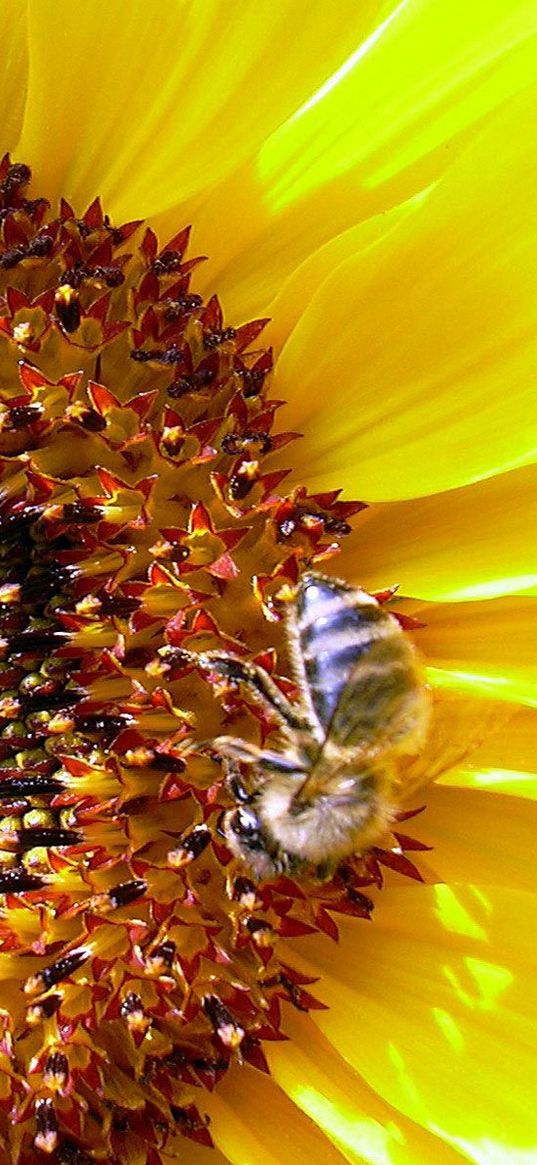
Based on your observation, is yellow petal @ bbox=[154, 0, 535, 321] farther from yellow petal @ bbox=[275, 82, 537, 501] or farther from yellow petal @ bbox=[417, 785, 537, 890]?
yellow petal @ bbox=[417, 785, 537, 890]

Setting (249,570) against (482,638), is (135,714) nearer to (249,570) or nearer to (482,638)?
(249,570)

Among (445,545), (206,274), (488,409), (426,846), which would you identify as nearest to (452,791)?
(426,846)

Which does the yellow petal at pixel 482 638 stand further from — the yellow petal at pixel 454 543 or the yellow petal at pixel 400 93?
the yellow petal at pixel 400 93

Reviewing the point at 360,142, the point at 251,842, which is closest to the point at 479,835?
the point at 251,842

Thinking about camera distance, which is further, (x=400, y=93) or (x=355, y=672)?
(x=400, y=93)

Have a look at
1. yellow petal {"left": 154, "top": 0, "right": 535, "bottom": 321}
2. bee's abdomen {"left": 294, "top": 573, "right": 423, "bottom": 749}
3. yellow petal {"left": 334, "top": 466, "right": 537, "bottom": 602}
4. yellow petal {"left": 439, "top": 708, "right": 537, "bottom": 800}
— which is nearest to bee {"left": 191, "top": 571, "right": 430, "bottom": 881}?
bee's abdomen {"left": 294, "top": 573, "right": 423, "bottom": 749}

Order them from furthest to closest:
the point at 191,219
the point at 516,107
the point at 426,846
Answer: the point at 191,219 → the point at 426,846 → the point at 516,107

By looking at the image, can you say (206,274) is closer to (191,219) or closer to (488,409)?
(191,219)

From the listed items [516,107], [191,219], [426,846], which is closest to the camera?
[516,107]
